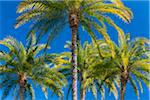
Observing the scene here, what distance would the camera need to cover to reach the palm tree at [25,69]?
41875mm

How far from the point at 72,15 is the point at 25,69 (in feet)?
37.1

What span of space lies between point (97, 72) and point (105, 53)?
7.68 feet

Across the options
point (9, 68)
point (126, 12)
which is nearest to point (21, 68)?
point (9, 68)

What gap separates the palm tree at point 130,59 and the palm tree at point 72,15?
23.7 feet

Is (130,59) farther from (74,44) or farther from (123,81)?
(74,44)

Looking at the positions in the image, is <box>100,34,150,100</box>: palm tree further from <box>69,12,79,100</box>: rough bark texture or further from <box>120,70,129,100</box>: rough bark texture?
<box>69,12,79,100</box>: rough bark texture

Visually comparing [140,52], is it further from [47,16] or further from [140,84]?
[47,16]

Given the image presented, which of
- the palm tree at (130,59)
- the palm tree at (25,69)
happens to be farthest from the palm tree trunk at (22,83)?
the palm tree at (130,59)

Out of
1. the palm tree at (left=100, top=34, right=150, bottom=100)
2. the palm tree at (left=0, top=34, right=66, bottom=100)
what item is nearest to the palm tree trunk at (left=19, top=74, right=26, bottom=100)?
the palm tree at (left=0, top=34, right=66, bottom=100)

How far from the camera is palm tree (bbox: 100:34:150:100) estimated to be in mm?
41406

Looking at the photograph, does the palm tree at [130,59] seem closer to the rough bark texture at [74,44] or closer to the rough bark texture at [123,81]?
the rough bark texture at [123,81]

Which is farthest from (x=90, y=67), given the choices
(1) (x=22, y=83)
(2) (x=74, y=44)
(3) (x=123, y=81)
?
(2) (x=74, y=44)

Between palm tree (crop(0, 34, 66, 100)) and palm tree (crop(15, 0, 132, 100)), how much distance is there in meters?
7.39

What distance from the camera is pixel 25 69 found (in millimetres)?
42656
